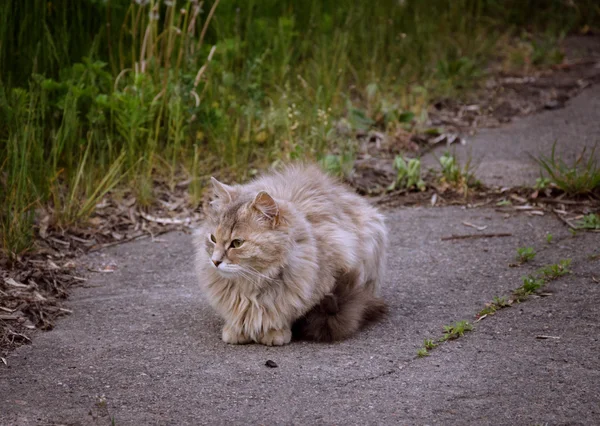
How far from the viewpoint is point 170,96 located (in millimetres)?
6223

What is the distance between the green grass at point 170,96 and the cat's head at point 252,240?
5.12ft


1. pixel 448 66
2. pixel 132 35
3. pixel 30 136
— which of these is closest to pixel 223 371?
pixel 30 136

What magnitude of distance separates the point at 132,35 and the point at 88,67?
530mm

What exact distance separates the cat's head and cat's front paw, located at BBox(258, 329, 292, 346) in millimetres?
276

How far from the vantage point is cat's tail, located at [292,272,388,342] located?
3.78 m

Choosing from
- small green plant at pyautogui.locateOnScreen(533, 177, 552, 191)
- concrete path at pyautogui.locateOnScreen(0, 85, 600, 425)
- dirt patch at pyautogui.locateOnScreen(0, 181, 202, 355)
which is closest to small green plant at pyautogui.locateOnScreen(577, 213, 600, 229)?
concrete path at pyautogui.locateOnScreen(0, 85, 600, 425)

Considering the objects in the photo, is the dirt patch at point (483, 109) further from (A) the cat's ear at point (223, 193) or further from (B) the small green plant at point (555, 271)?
(A) the cat's ear at point (223, 193)

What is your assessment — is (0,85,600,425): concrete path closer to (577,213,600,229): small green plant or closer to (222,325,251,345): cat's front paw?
(222,325,251,345): cat's front paw

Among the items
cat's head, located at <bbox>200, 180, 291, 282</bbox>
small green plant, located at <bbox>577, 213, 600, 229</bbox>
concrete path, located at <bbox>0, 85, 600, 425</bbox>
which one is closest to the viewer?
concrete path, located at <bbox>0, 85, 600, 425</bbox>

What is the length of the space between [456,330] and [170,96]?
3.32m

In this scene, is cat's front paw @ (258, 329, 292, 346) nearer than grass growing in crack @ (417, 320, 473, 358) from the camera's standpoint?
No

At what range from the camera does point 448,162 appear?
5.99 metres

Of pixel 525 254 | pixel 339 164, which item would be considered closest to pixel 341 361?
pixel 525 254

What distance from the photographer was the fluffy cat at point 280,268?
12.0ft
